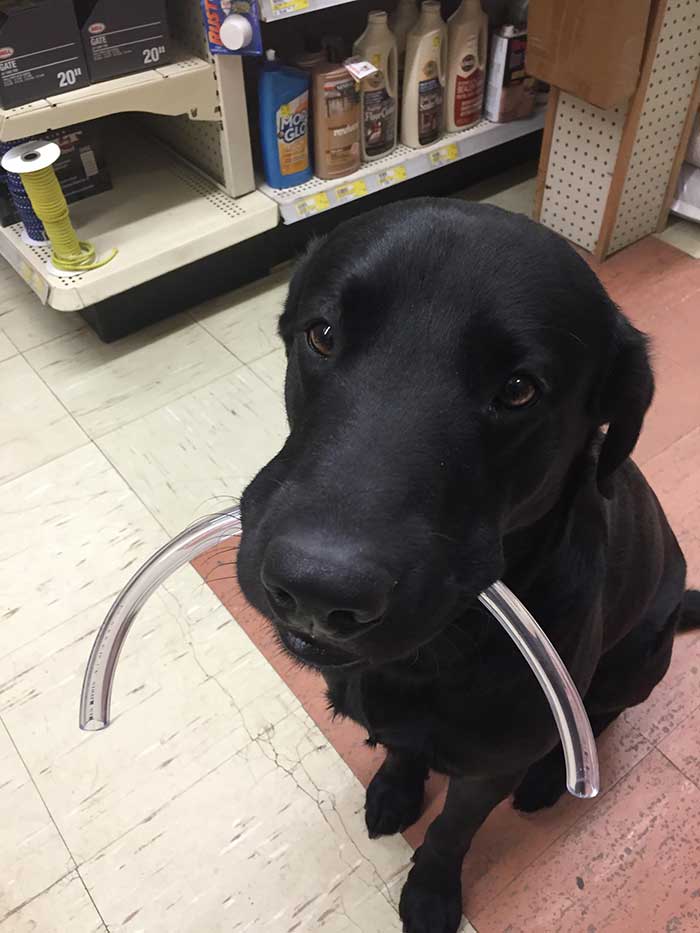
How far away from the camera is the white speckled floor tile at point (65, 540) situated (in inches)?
61.9

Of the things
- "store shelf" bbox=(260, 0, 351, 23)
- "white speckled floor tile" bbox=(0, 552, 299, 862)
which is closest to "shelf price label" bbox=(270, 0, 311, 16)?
"store shelf" bbox=(260, 0, 351, 23)

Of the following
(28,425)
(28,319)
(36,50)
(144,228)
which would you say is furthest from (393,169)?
(28,425)

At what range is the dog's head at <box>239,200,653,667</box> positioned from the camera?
2.10 feet

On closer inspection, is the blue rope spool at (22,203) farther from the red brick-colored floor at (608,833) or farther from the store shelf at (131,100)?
the red brick-colored floor at (608,833)

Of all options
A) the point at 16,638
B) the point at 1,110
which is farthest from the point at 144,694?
the point at 1,110

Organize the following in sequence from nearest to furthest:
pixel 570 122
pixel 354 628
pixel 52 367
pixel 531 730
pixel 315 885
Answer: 1. pixel 354 628
2. pixel 531 730
3. pixel 315 885
4. pixel 52 367
5. pixel 570 122

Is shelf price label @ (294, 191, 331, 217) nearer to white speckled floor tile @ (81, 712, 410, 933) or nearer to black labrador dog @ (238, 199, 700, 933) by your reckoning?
black labrador dog @ (238, 199, 700, 933)

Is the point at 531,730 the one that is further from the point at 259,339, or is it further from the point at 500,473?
the point at 259,339

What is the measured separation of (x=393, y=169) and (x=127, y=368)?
99 centimetres

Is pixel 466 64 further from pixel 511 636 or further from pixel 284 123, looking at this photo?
pixel 511 636

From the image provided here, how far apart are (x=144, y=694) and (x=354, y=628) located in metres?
0.94

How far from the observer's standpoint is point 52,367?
2.07 m

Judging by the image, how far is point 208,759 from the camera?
1352 mm

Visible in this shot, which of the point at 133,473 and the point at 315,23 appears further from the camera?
the point at 315,23
